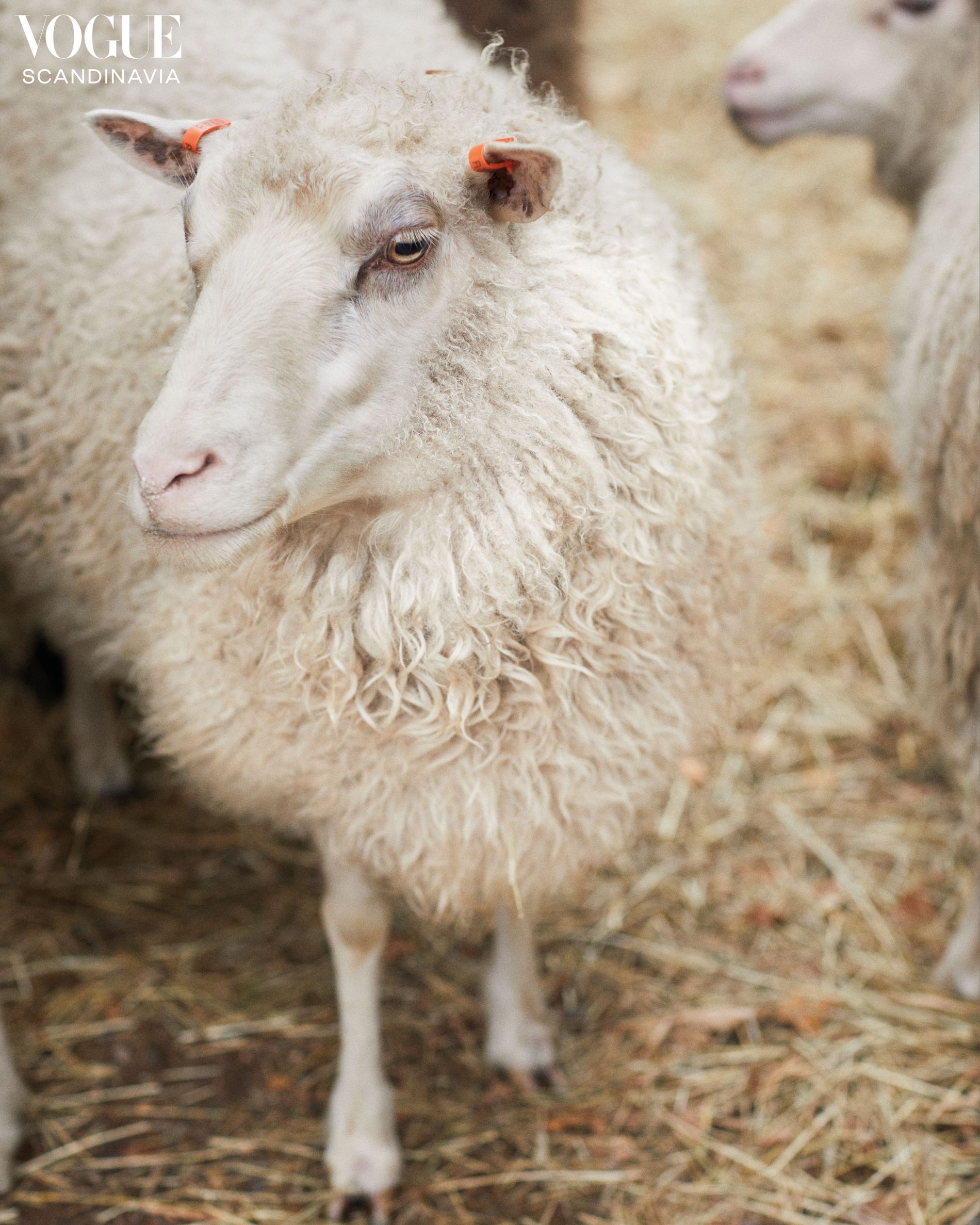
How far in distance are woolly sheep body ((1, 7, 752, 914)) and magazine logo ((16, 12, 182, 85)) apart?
0.26 meters

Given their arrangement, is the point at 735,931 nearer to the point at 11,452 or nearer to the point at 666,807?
the point at 666,807

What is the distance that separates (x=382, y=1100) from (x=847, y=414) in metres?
3.01

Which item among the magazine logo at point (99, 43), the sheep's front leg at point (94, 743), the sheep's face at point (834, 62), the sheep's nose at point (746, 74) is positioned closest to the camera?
the magazine logo at point (99, 43)

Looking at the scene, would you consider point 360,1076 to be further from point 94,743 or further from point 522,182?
point 522,182

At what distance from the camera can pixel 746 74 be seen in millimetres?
3193

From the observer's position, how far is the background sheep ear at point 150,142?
68.6 inches

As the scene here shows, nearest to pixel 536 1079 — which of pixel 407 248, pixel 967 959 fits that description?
pixel 967 959

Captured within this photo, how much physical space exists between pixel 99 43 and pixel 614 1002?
224 cm

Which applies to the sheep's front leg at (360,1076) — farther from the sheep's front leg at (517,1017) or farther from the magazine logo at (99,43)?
the magazine logo at (99,43)

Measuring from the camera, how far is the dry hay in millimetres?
2213

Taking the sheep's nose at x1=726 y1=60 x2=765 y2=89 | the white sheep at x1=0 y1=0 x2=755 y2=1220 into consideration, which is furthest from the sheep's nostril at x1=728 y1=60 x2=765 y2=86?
the white sheep at x1=0 y1=0 x2=755 y2=1220

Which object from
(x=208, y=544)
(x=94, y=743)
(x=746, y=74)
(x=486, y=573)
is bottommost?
(x=94, y=743)

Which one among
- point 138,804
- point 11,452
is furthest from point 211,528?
point 138,804

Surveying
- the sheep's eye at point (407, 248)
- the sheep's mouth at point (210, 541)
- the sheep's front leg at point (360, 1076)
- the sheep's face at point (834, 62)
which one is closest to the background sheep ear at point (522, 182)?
the sheep's eye at point (407, 248)
